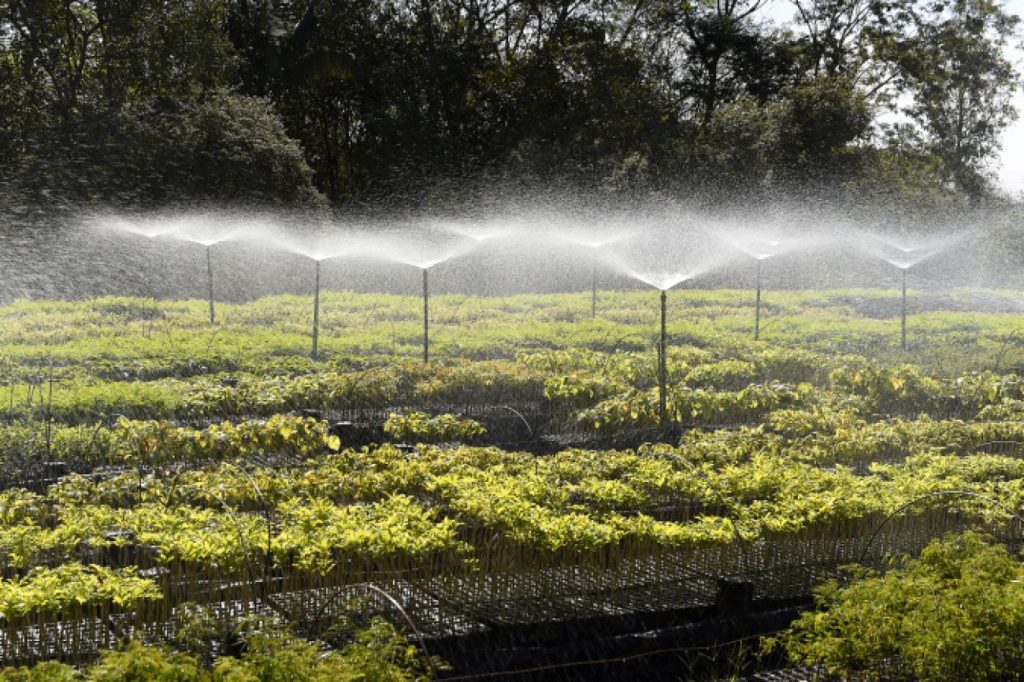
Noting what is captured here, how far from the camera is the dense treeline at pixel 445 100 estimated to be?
99.7 ft

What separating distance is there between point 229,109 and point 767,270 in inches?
738

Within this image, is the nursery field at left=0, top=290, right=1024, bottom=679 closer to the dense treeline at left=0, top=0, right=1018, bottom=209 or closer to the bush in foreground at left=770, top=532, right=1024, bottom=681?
the bush in foreground at left=770, top=532, right=1024, bottom=681

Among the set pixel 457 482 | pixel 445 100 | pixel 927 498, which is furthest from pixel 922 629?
pixel 445 100

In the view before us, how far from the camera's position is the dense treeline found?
99.7 ft

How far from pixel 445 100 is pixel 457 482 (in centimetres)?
2996

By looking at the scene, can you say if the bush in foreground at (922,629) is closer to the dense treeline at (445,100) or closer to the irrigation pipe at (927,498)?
the irrigation pipe at (927,498)

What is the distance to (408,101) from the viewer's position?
1452 inches

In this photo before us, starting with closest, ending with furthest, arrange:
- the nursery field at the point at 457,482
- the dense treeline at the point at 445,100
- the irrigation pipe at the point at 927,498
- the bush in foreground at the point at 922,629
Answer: the bush in foreground at the point at 922,629, the nursery field at the point at 457,482, the irrigation pipe at the point at 927,498, the dense treeline at the point at 445,100

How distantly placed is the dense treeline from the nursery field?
11594 mm

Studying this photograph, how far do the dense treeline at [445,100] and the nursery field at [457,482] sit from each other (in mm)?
11594

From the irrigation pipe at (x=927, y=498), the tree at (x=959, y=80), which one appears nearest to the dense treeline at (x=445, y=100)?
the tree at (x=959, y=80)

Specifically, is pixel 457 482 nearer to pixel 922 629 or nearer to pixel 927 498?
pixel 927 498

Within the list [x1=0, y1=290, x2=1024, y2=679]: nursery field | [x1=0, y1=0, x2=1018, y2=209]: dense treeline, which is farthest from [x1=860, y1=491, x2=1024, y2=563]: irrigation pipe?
[x1=0, y1=0, x2=1018, y2=209]: dense treeline

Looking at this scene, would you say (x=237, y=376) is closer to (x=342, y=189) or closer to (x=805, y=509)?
(x=805, y=509)
